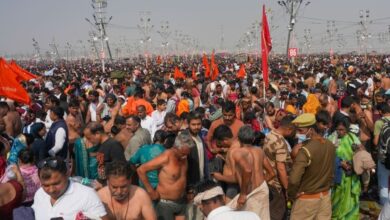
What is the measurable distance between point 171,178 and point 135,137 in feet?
5.15

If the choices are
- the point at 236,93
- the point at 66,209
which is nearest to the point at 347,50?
the point at 236,93

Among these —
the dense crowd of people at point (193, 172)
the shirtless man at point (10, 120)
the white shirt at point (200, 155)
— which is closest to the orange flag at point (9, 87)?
the shirtless man at point (10, 120)

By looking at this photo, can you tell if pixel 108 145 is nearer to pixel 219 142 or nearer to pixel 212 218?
pixel 219 142

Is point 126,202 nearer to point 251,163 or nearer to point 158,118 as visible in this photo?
point 251,163

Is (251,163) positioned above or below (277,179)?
above

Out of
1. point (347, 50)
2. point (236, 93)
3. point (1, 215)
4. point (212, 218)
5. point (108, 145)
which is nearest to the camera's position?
point (212, 218)

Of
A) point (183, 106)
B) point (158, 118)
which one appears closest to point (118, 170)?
point (158, 118)

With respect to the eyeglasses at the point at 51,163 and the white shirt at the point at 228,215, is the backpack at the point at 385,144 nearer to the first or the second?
the white shirt at the point at 228,215

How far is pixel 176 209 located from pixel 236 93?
725 centimetres

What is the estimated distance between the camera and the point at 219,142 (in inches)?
200

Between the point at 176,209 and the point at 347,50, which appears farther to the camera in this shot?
the point at 347,50

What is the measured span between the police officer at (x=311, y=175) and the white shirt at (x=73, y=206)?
223 centimetres

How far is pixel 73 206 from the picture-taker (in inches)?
119

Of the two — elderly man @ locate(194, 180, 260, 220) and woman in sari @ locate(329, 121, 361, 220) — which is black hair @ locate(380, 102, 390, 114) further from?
elderly man @ locate(194, 180, 260, 220)
